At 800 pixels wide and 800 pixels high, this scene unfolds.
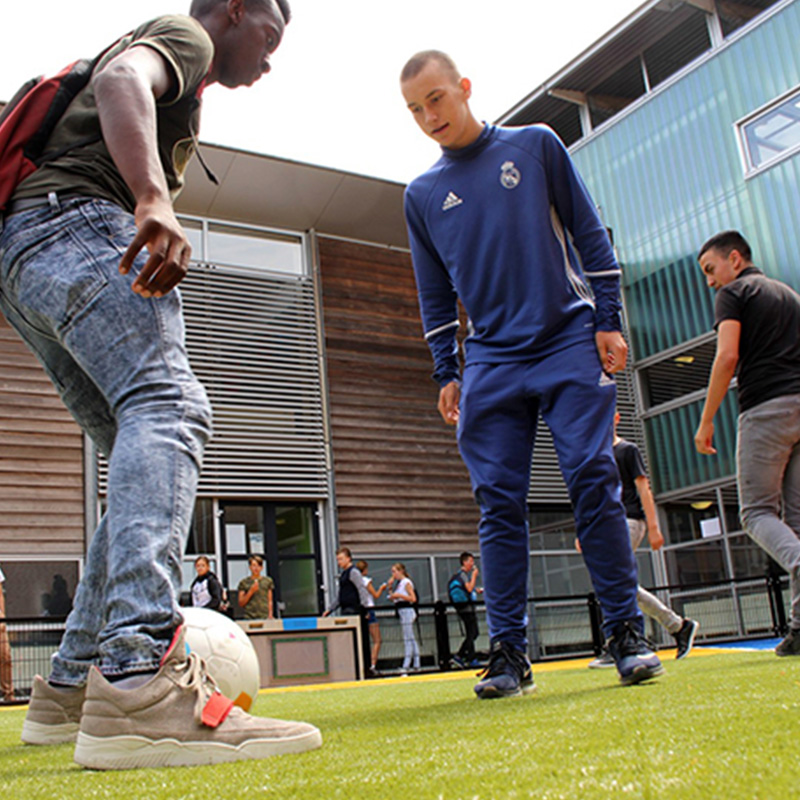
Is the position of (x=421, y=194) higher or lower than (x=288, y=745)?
higher

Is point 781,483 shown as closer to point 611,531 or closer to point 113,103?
point 611,531

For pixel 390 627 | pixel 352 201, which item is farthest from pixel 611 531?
pixel 352 201

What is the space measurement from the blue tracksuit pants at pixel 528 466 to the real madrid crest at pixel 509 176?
687mm

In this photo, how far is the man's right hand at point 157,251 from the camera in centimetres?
174

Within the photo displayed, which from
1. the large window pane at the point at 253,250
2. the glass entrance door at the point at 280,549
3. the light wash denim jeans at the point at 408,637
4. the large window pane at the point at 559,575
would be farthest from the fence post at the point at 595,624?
the large window pane at the point at 253,250

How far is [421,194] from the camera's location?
11.5 ft

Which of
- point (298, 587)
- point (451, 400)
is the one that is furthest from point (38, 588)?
point (451, 400)

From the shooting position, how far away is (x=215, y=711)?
1.56m

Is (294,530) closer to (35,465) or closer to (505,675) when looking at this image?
(35,465)

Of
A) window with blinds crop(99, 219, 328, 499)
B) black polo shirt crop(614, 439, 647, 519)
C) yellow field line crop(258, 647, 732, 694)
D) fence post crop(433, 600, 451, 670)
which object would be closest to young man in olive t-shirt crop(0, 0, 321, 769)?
yellow field line crop(258, 647, 732, 694)

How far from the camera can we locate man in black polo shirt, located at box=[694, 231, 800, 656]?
3990 millimetres

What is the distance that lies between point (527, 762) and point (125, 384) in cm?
112

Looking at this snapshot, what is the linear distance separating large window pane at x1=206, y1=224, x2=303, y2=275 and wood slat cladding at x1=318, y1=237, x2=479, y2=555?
62 centimetres

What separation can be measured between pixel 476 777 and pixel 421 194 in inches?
108
